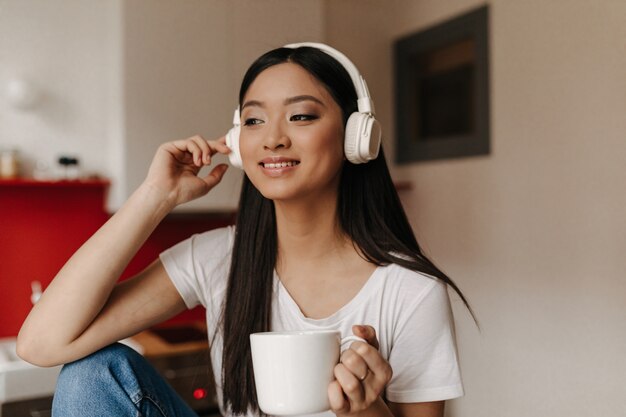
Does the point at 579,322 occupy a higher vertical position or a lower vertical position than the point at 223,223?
lower

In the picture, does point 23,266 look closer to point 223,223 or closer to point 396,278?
point 223,223

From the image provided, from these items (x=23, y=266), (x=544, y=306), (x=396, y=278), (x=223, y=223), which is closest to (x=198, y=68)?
(x=223, y=223)

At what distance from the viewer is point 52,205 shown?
7.92 feet

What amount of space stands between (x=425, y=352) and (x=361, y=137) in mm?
420

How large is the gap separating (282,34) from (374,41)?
0.80m

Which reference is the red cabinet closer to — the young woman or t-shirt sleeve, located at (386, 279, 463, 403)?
the young woman

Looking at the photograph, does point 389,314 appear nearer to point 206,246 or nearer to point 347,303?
point 347,303

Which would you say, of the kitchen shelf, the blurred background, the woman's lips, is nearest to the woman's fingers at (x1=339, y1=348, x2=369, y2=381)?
the woman's lips

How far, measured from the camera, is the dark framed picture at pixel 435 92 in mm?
2764

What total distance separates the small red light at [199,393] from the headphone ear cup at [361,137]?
142 cm

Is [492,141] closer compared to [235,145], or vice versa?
[235,145]

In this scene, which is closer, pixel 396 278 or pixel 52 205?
pixel 396 278

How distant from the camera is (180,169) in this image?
1305mm

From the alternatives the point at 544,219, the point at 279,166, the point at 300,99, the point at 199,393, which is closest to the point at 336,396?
the point at 279,166
